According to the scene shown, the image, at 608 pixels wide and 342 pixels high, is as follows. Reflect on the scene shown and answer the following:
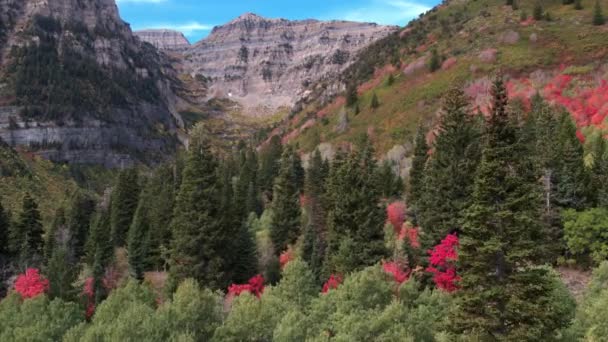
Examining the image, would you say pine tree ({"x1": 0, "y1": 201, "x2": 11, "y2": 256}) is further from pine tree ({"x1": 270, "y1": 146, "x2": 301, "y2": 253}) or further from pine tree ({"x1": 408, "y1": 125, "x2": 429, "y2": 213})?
pine tree ({"x1": 408, "y1": 125, "x2": 429, "y2": 213})

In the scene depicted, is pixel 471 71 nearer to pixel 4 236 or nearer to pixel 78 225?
pixel 78 225

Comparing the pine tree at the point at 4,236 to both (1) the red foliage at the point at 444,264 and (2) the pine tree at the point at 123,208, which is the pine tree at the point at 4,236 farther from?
(1) the red foliage at the point at 444,264

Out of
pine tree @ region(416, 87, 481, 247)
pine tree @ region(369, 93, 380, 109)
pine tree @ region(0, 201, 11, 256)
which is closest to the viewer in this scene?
pine tree @ region(416, 87, 481, 247)

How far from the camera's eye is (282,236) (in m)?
68.3

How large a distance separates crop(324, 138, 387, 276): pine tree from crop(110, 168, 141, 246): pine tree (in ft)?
163

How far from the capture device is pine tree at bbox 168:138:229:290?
164ft

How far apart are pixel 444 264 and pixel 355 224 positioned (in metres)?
8.71

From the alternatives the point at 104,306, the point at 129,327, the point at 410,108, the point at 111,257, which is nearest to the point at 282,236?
the point at 111,257

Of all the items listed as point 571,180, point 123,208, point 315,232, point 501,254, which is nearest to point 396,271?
point 501,254

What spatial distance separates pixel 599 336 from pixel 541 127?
38.2 metres

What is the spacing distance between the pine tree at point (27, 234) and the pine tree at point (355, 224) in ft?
196

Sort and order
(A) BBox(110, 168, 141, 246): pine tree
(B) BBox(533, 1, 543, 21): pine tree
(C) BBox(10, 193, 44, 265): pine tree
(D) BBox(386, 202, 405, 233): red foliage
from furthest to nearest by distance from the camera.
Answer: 1. (B) BBox(533, 1, 543, 21): pine tree
2. (A) BBox(110, 168, 141, 246): pine tree
3. (C) BBox(10, 193, 44, 265): pine tree
4. (D) BBox(386, 202, 405, 233): red foliage

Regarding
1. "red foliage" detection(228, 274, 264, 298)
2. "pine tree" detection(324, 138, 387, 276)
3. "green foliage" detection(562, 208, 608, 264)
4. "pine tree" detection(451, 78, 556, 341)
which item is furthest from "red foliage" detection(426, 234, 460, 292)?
"red foliage" detection(228, 274, 264, 298)

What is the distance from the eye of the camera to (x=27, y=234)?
275 feet
